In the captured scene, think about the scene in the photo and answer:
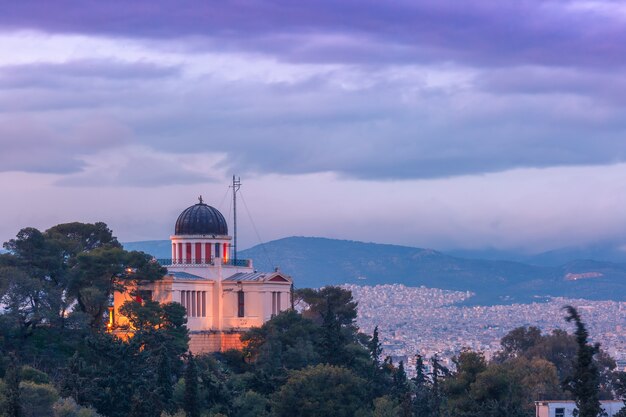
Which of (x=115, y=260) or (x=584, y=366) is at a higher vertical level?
(x=115, y=260)

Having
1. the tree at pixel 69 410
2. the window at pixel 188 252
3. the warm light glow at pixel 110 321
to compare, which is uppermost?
the window at pixel 188 252

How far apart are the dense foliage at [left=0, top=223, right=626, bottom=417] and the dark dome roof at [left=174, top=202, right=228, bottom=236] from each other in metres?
4.94

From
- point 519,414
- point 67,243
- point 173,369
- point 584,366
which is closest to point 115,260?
point 67,243

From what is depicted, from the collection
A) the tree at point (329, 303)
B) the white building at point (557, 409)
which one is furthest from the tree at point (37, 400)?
the tree at point (329, 303)

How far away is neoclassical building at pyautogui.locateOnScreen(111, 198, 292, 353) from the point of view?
112 metres

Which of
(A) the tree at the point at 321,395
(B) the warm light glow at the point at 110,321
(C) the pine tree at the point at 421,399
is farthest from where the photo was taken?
(B) the warm light glow at the point at 110,321

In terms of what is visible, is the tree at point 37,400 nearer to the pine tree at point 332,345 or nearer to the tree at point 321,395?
the tree at point 321,395

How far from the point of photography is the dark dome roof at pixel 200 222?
11294 centimetres

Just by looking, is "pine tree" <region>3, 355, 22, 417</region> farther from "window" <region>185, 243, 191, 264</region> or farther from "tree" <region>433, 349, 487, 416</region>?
"window" <region>185, 243, 191, 264</region>

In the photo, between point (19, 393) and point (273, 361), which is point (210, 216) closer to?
point (273, 361)

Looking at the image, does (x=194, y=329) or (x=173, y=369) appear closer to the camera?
(x=173, y=369)

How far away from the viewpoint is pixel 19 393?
7312 centimetres

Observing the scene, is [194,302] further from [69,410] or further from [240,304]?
[69,410]

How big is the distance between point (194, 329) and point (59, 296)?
1398 cm
